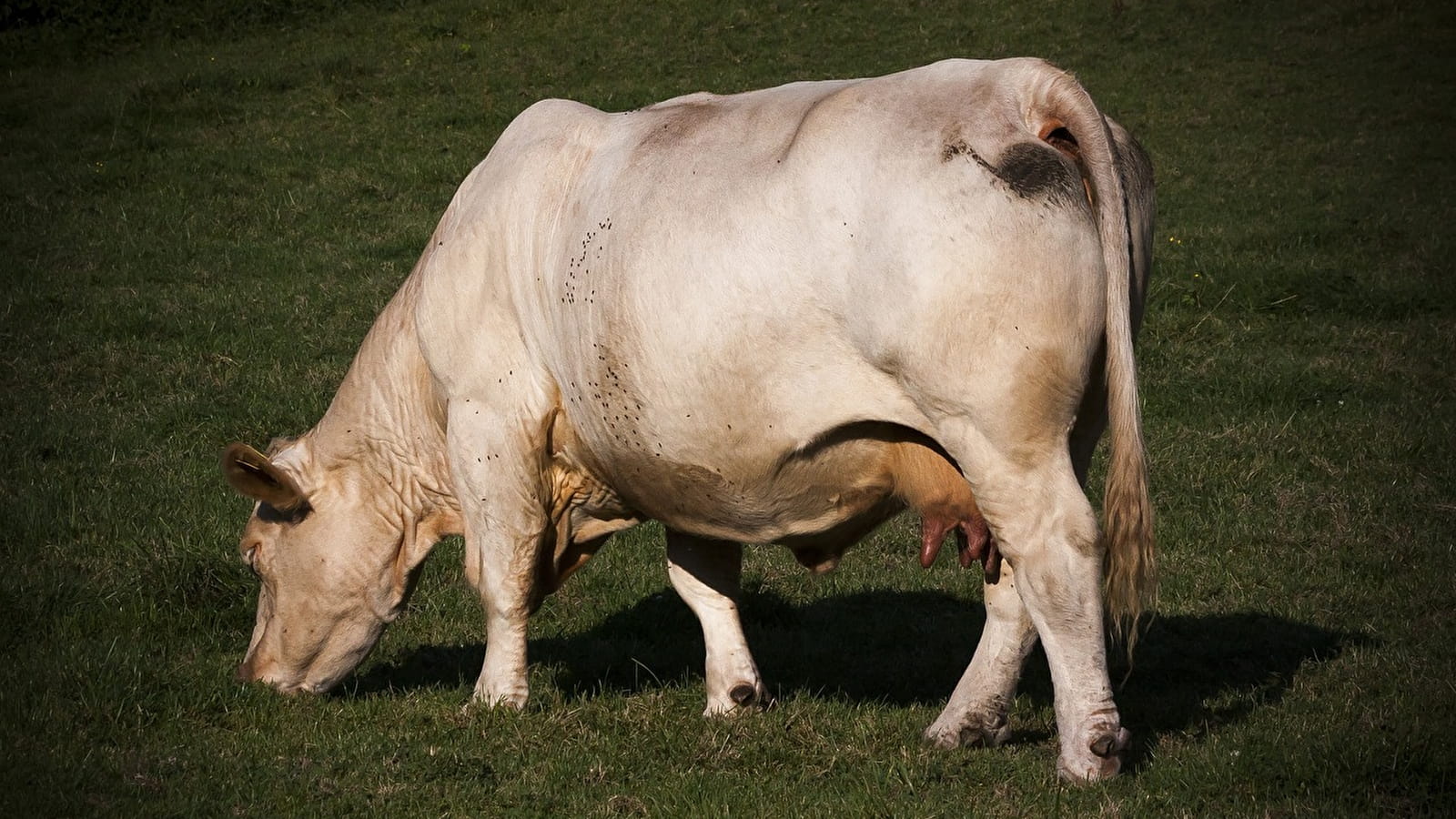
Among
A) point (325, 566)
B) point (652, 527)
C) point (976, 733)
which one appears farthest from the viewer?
point (652, 527)

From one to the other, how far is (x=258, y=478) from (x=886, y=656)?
2.97 m

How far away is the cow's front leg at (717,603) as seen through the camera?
20.8 ft

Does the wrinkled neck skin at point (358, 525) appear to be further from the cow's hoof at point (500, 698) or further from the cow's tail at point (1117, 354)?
the cow's tail at point (1117, 354)

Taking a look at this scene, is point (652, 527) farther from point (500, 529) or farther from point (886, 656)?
point (500, 529)

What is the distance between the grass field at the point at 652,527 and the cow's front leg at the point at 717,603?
18cm

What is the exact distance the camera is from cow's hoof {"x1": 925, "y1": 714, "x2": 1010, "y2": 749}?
5.63m

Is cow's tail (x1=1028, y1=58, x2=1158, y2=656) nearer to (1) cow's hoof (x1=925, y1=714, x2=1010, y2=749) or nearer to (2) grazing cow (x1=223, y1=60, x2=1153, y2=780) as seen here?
(2) grazing cow (x1=223, y1=60, x2=1153, y2=780)

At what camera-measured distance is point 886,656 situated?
7152 millimetres

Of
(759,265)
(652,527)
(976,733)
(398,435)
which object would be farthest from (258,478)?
(652,527)

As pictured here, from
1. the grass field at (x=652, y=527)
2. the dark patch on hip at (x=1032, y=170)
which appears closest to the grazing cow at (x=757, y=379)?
the dark patch on hip at (x=1032, y=170)

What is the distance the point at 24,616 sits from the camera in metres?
6.95

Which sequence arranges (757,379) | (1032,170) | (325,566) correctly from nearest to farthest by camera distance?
(1032,170) → (757,379) → (325,566)

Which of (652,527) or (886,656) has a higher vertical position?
(886,656)

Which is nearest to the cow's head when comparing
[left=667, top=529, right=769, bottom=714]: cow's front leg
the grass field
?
the grass field
